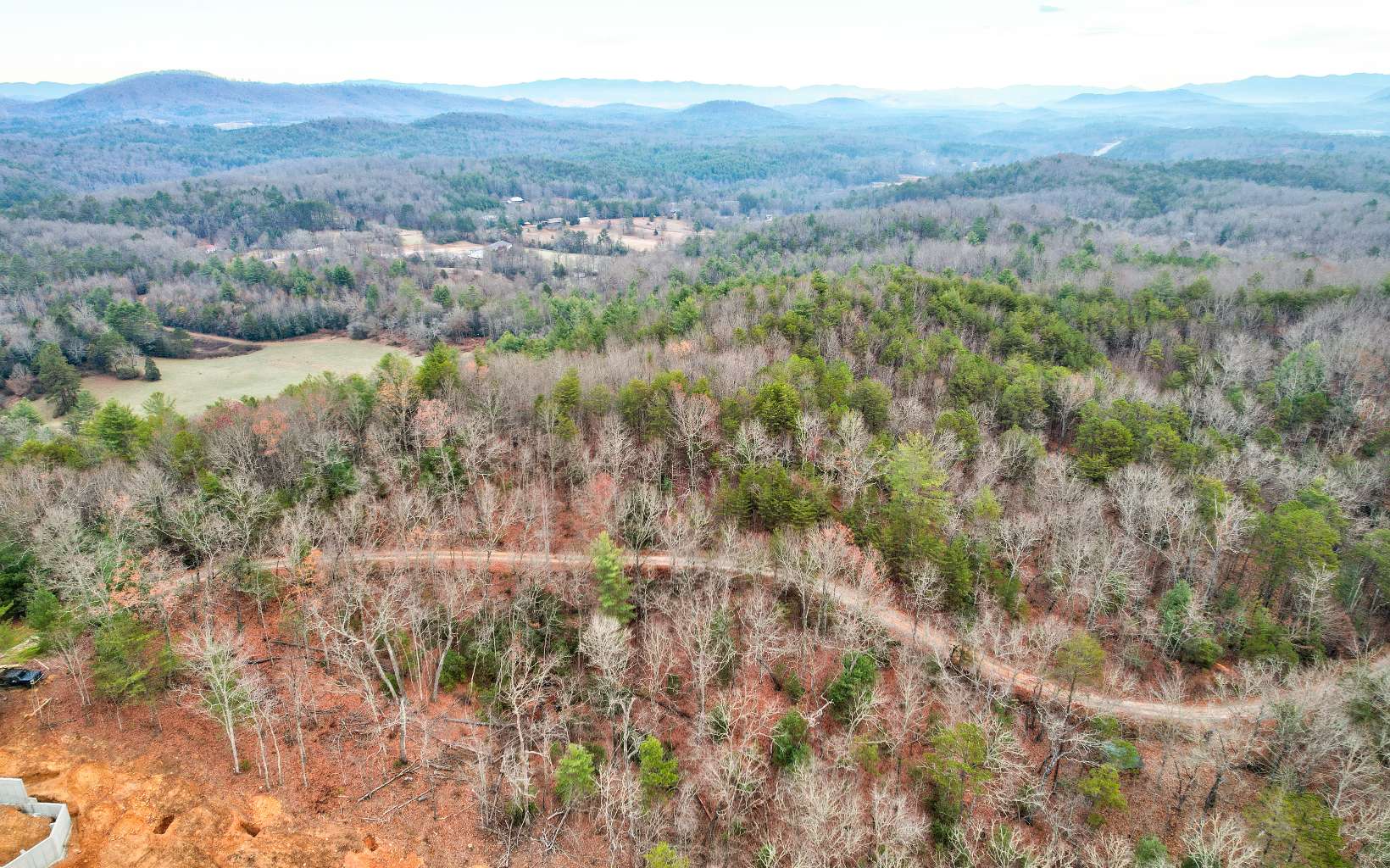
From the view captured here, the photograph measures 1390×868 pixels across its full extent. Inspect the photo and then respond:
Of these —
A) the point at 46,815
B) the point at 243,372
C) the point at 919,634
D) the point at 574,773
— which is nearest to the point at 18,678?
the point at 46,815

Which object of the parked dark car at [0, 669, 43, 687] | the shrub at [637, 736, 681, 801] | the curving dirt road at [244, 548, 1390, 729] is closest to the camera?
the shrub at [637, 736, 681, 801]

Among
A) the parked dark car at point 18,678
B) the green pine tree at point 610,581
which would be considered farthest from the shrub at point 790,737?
the parked dark car at point 18,678

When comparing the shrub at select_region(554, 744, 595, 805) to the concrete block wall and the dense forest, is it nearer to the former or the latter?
the dense forest

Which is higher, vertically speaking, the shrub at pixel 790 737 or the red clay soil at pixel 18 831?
the red clay soil at pixel 18 831

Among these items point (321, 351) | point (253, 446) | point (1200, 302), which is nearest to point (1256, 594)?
point (1200, 302)

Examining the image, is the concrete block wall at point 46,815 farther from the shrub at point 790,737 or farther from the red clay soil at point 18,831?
the shrub at point 790,737

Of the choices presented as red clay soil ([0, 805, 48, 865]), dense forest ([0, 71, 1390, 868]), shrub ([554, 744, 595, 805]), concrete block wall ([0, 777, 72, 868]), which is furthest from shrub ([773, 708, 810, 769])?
red clay soil ([0, 805, 48, 865])
